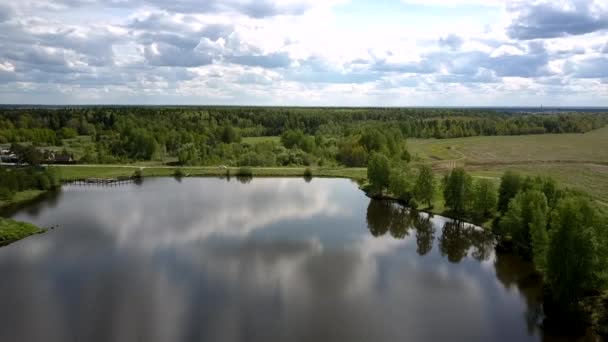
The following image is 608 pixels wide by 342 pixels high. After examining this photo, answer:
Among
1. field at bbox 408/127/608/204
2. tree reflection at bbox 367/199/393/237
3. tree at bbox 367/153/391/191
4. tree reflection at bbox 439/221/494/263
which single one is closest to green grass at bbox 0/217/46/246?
tree reflection at bbox 367/199/393/237

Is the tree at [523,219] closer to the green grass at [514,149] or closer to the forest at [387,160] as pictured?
the forest at [387,160]

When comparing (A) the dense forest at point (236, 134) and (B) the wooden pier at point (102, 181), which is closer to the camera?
(B) the wooden pier at point (102, 181)

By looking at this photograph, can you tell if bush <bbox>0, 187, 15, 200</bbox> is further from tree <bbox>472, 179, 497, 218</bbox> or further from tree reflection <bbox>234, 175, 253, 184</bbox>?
tree <bbox>472, 179, 497, 218</bbox>

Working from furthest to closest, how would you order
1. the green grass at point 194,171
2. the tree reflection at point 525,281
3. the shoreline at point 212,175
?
1. the green grass at point 194,171
2. the shoreline at point 212,175
3. the tree reflection at point 525,281

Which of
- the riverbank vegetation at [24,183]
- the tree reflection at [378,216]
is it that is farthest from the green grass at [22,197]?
the tree reflection at [378,216]

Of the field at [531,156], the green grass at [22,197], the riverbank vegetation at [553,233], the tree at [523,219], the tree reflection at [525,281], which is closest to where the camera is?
the riverbank vegetation at [553,233]

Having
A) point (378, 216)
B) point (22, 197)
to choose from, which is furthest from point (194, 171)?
point (378, 216)

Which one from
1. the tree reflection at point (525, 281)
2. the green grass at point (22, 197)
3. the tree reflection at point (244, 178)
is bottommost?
the tree reflection at point (244, 178)
